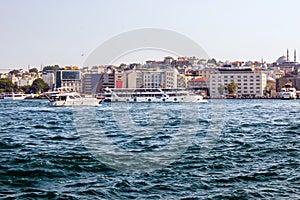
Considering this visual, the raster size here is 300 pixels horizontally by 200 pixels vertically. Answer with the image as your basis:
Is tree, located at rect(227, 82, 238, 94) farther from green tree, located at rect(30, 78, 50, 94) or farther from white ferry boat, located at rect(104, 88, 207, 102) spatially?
green tree, located at rect(30, 78, 50, 94)

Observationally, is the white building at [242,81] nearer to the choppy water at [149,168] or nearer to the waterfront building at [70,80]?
the waterfront building at [70,80]

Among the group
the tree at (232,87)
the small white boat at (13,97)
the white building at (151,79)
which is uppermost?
the white building at (151,79)

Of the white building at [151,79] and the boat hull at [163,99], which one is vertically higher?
the white building at [151,79]

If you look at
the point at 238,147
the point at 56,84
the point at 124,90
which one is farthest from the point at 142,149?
the point at 56,84

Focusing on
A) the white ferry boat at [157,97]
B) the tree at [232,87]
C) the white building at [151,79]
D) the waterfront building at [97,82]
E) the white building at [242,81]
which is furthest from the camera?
the waterfront building at [97,82]

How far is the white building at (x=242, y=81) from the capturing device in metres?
92.1

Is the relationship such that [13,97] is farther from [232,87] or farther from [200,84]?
[232,87]

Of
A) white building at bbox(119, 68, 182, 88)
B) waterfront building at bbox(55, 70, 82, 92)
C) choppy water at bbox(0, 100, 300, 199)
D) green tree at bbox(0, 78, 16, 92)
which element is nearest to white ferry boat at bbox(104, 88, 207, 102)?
white building at bbox(119, 68, 182, 88)

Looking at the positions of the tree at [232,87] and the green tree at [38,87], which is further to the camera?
the green tree at [38,87]

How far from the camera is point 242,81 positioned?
93750 mm

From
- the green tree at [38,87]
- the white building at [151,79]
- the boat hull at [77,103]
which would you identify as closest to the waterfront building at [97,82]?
the white building at [151,79]

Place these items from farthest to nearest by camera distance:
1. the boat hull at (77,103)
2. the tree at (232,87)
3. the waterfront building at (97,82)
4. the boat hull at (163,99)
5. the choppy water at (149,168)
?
the waterfront building at (97,82) < the tree at (232,87) < the boat hull at (163,99) < the boat hull at (77,103) < the choppy water at (149,168)

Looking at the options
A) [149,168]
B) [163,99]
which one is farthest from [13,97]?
[149,168]

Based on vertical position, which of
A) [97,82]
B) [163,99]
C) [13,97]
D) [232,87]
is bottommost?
[13,97]
